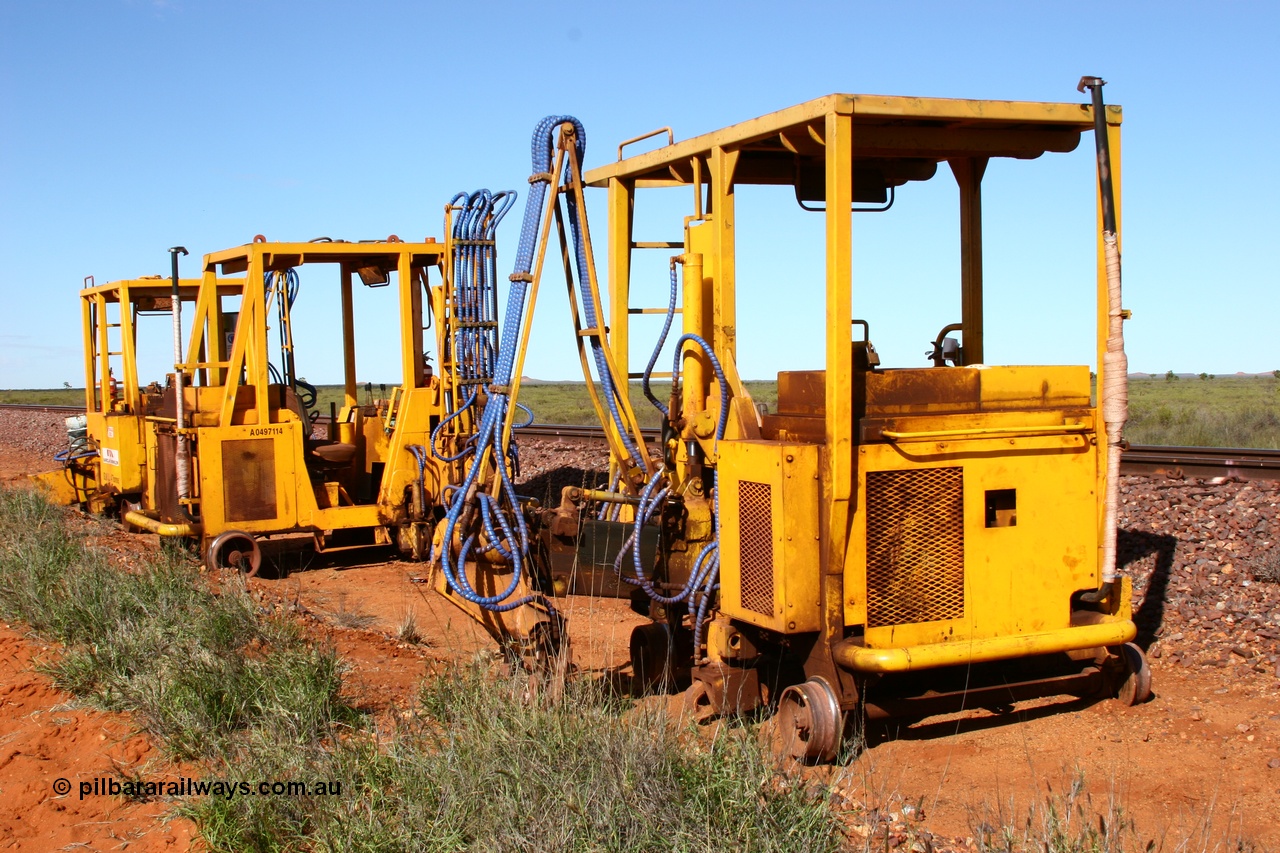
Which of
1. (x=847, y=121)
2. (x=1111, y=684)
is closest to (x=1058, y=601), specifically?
(x=1111, y=684)

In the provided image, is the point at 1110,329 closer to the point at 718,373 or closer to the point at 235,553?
the point at 718,373

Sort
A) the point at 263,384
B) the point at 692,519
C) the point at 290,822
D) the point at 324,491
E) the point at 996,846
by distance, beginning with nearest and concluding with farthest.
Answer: the point at 996,846
the point at 290,822
the point at 692,519
the point at 263,384
the point at 324,491

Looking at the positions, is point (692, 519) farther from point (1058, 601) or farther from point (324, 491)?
point (324, 491)

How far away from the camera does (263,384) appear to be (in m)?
10.4

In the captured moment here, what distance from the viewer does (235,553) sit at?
33.7 ft

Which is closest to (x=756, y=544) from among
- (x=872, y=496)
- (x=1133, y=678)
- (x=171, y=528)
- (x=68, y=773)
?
(x=872, y=496)

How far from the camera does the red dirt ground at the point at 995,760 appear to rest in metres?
4.57

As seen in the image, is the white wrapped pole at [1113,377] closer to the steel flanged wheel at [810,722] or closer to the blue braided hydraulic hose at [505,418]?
the steel flanged wheel at [810,722]

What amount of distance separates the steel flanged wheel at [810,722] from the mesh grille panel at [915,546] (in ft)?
1.22

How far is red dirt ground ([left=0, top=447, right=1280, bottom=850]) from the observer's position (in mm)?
4566

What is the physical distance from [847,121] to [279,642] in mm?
3983

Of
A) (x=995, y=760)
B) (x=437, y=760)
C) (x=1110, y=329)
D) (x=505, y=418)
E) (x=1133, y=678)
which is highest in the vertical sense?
(x=1110, y=329)

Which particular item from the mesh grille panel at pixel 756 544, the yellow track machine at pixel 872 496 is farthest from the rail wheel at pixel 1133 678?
the mesh grille panel at pixel 756 544

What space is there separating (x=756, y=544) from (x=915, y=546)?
0.67m
